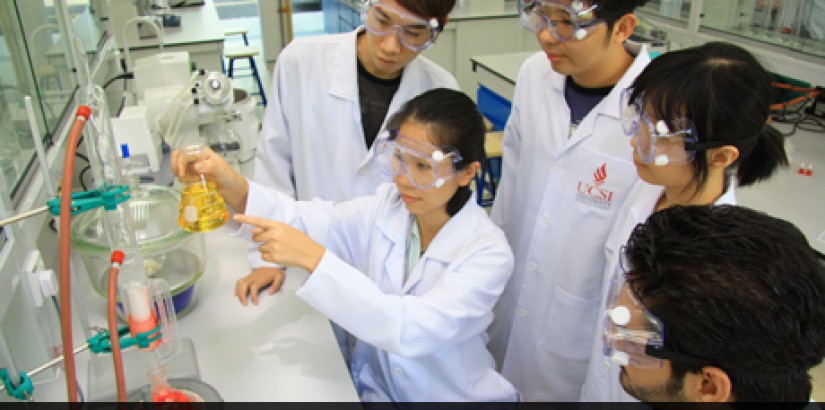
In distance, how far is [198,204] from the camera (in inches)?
47.6

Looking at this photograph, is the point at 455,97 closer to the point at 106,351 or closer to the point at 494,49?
the point at 106,351

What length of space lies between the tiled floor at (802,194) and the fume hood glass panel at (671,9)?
1.01 meters

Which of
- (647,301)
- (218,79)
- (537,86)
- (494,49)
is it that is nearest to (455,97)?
(537,86)

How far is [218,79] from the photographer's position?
213cm

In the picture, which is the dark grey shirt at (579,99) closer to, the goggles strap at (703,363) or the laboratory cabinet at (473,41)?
the goggles strap at (703,363)

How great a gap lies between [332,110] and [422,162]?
0.53m

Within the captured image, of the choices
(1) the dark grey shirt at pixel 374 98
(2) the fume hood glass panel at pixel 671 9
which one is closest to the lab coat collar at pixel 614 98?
(1) the dark grey shirt at pixel 374 98

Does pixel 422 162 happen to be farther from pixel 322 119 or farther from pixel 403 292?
pixel 322 119

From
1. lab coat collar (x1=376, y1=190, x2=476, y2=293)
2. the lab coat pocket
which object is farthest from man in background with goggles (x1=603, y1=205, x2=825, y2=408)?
the lab coat pocket

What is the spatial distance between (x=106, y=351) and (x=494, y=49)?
5.18 metres

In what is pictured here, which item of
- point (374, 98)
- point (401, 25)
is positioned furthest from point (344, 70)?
point (401, 25)

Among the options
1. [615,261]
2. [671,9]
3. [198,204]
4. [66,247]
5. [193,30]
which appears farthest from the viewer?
[193,30]

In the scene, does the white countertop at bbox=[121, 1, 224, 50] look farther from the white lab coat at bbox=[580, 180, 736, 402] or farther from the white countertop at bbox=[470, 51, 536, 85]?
the white lab coat at bbox=[580, 180, 736, 402]

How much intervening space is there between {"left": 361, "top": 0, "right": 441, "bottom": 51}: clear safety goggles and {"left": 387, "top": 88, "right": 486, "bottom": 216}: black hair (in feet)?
0.69
